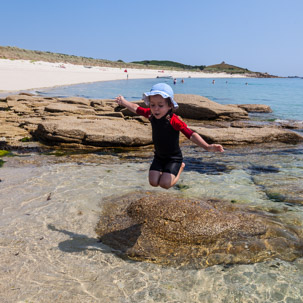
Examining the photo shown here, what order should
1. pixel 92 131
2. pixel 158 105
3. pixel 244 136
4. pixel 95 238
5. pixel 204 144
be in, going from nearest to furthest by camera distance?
pixel 204 144 → pixel 158 105 → pixel 95 238 → pixel 92 131 → pixel 244 136

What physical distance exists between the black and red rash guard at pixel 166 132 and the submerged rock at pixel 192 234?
0.85 meters

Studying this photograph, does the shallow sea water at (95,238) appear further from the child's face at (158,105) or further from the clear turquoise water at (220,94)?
the clear turquoise water at (220,94)

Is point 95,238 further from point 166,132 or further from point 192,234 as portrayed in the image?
point 166,132

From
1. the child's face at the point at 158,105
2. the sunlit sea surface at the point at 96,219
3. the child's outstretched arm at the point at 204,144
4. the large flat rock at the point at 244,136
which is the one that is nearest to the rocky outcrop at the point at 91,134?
the sunlit sea surface at the point at 96,219

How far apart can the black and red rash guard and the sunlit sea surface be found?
151 cm

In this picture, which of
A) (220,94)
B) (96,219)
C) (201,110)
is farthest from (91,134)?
(220,94)

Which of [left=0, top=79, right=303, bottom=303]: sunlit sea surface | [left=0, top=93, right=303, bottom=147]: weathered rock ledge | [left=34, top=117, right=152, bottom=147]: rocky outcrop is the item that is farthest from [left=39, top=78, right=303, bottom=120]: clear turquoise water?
[left=0, top=79, right=303, bottom=303]: sunlit sea surface

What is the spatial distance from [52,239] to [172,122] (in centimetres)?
225

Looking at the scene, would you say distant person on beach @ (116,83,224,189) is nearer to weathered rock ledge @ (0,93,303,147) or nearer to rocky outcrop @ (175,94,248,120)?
weathered rock ledge @ (0,93,303,147)

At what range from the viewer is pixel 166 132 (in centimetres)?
465

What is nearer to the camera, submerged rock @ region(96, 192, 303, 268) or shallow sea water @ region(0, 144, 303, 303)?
shallow sea water @ region(0, 144, 303, 303)

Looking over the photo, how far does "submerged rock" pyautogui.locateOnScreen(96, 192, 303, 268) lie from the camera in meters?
4.11

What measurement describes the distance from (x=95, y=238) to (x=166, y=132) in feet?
5.75

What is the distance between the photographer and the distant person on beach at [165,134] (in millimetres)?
4309
